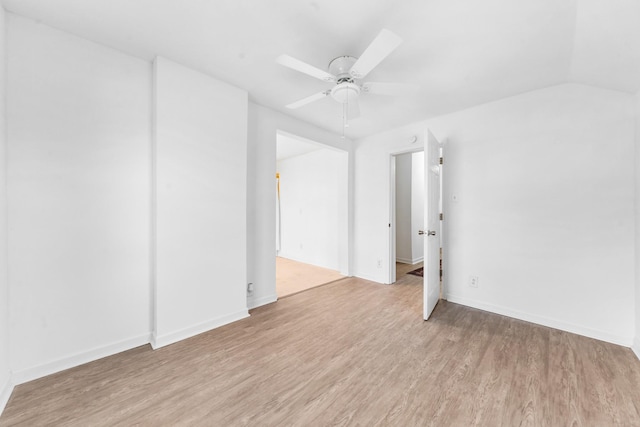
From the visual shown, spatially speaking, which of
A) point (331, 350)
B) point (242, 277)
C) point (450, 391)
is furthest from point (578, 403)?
point (242, 277)

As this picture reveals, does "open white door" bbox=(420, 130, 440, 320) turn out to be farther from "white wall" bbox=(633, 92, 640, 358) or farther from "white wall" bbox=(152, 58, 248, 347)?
"white wall" bbox=(152, 58, 248, 347)

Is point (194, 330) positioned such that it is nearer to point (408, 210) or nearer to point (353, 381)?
point (353, 381)

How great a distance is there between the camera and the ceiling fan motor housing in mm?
1885

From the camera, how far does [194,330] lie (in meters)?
2.28

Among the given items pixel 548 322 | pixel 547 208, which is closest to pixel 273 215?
pixel 547 208

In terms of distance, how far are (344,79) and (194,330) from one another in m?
2.49

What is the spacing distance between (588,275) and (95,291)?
4.14 meters

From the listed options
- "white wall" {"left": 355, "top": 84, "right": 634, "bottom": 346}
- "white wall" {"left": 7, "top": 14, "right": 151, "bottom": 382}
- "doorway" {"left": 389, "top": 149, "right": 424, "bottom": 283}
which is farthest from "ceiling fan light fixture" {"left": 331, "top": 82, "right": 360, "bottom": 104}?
"doorway" {"left": 389, "top": 149, "right": 424, "bottom": 283}

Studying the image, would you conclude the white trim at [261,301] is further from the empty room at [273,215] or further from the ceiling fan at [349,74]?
the ceiling fan at [349,74]

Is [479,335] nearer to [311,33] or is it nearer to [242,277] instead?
[242,277]

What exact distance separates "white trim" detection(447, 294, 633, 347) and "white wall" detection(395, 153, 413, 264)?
215 centimetres

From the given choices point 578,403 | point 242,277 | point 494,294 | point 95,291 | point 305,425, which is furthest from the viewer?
point 494,294

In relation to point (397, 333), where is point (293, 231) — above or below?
above

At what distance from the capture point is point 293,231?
5.75 m
